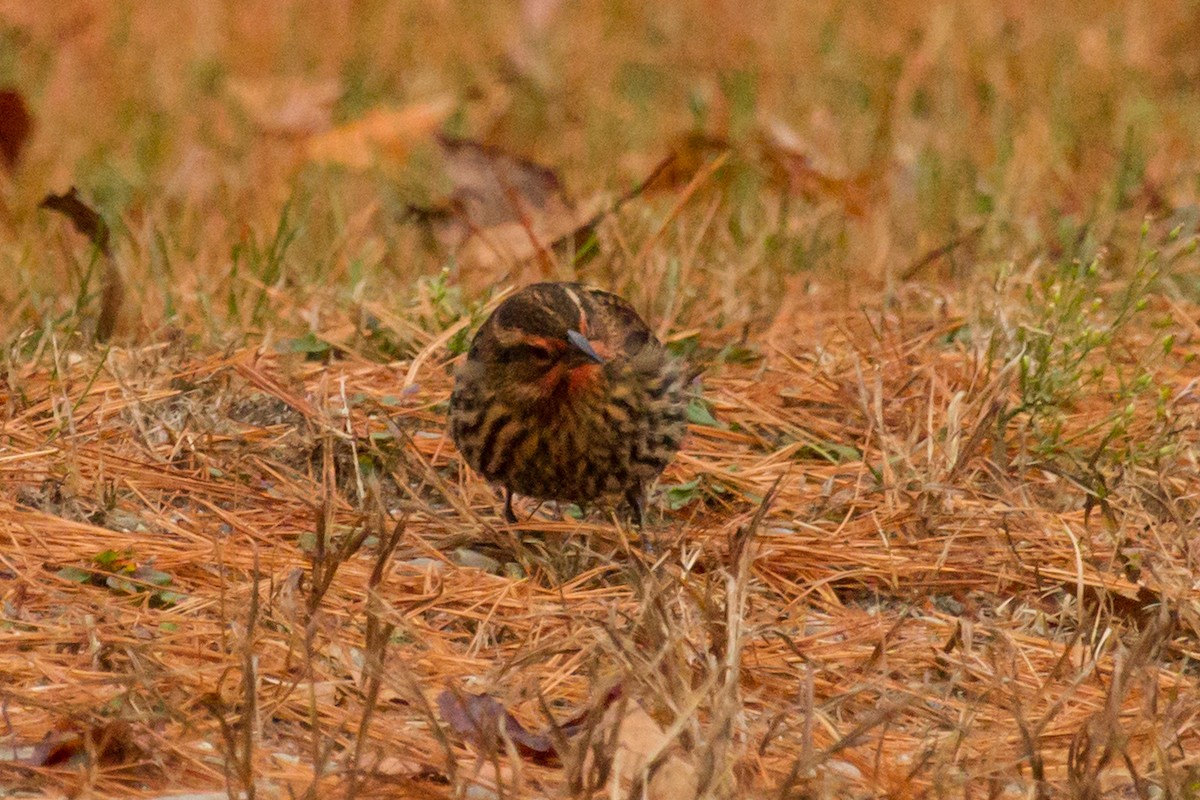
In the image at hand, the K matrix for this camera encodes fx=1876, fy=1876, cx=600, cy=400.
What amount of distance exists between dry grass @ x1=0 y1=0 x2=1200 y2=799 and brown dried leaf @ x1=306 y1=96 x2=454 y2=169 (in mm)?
90

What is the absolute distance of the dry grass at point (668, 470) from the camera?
288cm

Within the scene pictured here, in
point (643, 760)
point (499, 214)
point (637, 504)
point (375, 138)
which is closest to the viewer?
point (643, 760)

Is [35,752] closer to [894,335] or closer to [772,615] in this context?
[772,615]

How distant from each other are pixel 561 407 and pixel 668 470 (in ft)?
1.73

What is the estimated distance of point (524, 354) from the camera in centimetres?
395

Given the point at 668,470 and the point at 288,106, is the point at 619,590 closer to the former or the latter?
the point at 668,470

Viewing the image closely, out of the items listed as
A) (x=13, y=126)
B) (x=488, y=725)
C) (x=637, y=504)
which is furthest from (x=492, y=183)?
(x=488, y=725)

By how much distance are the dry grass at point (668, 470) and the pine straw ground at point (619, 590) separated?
0.01 metres

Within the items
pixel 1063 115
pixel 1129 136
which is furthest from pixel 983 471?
pixel 1063 115

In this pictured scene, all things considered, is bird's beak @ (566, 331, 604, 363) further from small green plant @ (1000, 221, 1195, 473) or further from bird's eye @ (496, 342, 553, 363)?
small green plant @ (1000, 221, 1195, 473)

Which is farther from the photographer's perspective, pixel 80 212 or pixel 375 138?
pixel 375 138

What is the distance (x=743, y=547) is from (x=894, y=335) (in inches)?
74.0

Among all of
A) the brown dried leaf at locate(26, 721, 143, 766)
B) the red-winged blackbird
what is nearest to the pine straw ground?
the brown dried leaf at locate(26, 721, 143, 766)

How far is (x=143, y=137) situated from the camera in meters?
7.13
